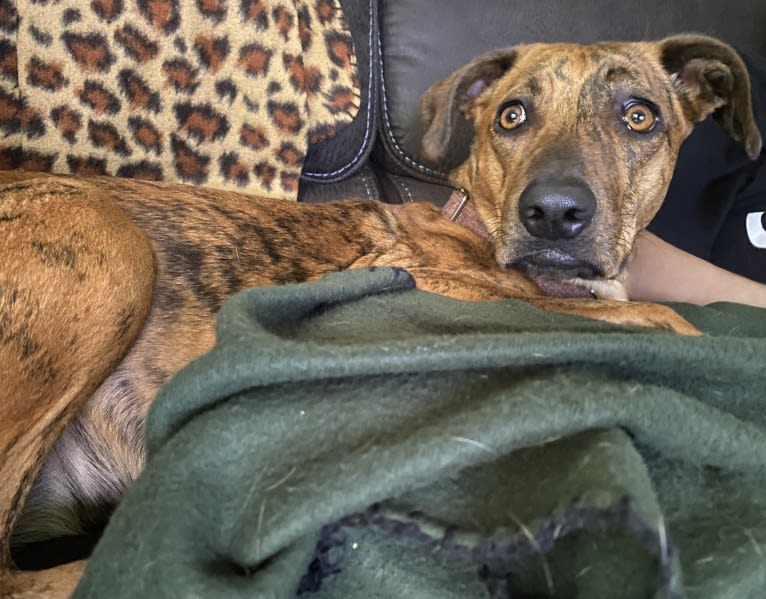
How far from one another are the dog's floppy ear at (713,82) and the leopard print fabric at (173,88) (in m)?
1.16

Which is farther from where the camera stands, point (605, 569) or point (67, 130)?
point (67, 130)

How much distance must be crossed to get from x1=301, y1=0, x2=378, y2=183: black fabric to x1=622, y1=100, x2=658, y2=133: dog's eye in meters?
1.05

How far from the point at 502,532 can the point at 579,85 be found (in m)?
1.60

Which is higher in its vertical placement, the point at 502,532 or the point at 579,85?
the point at 579,85

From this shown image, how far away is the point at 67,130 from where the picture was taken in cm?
201

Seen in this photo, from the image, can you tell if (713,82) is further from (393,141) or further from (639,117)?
(393,141)

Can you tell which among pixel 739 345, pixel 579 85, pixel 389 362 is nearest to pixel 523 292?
pixel 579 85

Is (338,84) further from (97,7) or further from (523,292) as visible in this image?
(523,292)

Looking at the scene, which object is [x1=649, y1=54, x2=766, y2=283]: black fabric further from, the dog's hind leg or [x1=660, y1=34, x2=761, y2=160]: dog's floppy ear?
the dog's hind leg

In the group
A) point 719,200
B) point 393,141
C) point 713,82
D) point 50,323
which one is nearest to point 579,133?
point 713,82

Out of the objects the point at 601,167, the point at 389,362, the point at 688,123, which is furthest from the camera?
the point at 688,123

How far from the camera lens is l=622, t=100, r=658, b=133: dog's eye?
193 centimetres

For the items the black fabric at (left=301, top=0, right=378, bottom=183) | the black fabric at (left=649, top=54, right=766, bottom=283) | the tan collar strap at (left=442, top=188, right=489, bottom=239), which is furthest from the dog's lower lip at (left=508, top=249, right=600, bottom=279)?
the black fabric at (left=649, top=54, right=766, bottom=283)

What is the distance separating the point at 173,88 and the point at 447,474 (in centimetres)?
185
